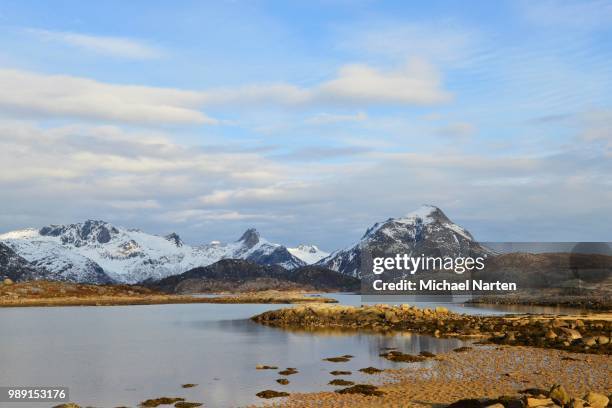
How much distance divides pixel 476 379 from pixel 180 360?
2135cm

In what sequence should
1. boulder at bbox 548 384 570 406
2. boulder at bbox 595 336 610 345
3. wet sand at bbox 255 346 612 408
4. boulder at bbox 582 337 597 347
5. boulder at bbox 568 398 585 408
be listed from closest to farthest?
boulder at bbox 568 398 585 408 → boulder at bbox 548 384 570 406 → wet sand at bbox 255 346 612 408 → boulder at bbox 582 337 597 347 → boulder at bbox 595 336 610 345

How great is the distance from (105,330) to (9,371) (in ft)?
113

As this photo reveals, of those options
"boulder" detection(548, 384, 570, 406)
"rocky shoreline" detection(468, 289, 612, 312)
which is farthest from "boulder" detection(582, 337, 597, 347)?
"rocky shoreline" detection(468, 289, 612, 312)

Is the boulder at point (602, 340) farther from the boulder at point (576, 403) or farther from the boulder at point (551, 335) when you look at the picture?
the boulder at point (576, 403)

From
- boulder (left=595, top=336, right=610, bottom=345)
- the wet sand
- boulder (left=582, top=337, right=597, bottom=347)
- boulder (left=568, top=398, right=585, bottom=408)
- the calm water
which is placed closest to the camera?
boulder (left=568, top=398, right=585, bottom=408)

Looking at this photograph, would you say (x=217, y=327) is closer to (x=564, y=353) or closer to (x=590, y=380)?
(x=564, y=353)

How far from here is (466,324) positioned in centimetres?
6366

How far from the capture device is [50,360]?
42469 millimetres

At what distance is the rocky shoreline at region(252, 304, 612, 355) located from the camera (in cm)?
4619

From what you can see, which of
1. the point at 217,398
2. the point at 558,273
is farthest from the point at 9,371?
the point at 558,273

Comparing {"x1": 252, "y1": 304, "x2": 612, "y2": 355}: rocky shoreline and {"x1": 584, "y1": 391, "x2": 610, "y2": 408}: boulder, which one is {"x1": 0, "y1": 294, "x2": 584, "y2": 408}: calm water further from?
{"x1": 584, "y1": 391, "x2": 610, "y2": 408}: boulder

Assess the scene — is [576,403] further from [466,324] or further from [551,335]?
[466,324]

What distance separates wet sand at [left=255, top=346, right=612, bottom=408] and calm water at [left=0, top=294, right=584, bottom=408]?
112 inches

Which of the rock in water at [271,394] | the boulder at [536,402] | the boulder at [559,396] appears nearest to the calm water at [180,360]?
the rock in water at [271,394]
